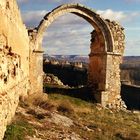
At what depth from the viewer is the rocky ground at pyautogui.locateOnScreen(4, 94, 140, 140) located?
776cm

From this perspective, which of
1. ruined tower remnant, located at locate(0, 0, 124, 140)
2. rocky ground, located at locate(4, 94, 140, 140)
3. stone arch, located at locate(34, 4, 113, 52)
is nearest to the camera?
rocky ground, located at locate(4, 94, 140, 140)

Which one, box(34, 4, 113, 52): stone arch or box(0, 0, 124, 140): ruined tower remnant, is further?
box(34, 4, 113, 52): stone arch

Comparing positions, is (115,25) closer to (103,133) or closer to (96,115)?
(96,115)

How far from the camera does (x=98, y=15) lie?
53.4ft

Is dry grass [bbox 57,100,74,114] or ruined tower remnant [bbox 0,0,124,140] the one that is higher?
ruined tower remnant [bbox 0,0,124,140]

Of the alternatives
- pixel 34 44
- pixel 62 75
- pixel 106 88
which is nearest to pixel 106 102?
pixel 106 88

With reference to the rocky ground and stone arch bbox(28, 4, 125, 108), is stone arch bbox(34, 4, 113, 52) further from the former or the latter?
the rocky ground

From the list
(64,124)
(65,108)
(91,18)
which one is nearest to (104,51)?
(91,18)

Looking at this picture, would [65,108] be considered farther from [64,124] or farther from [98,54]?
[98,54]

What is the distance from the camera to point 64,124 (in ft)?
32.2

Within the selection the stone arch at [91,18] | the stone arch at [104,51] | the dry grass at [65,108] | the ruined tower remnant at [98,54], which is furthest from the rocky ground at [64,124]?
the stone arch at [91,18]

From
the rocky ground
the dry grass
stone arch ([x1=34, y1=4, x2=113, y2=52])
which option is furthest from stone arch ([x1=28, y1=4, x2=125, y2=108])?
the dry grass

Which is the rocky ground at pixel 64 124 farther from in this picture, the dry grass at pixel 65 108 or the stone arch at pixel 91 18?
the stone arch at pixel 91 18

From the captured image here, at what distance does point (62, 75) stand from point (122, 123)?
14.7 metres
